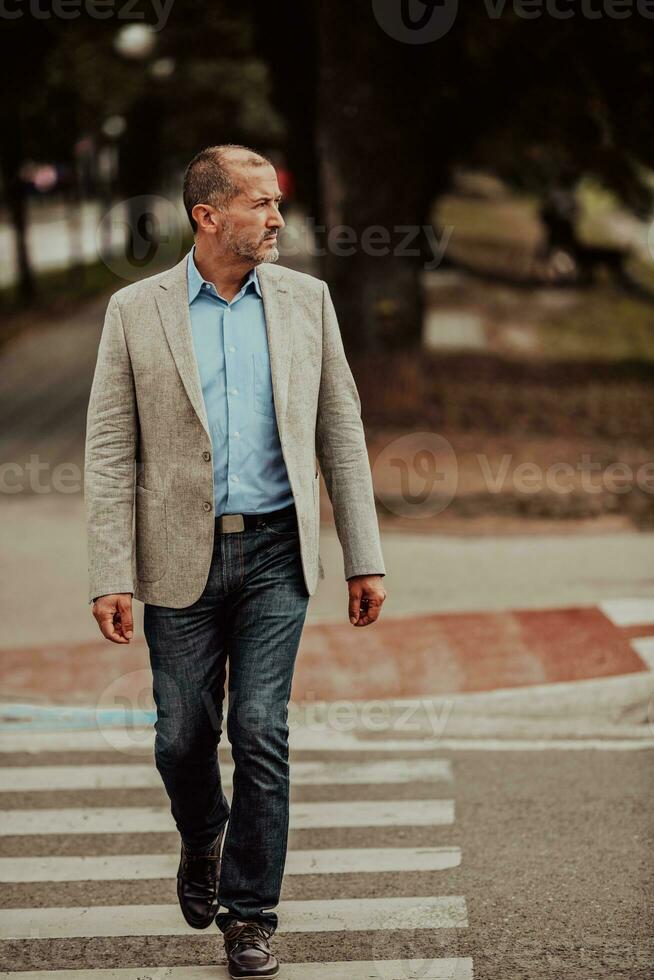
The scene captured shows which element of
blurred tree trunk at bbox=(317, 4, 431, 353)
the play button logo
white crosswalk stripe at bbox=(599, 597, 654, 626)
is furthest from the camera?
blurred tree trunk at bbox=(317, 4, 431, 353)

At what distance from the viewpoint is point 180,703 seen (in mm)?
4121

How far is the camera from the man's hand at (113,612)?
4059 millimetres

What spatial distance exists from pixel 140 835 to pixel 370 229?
11.0m

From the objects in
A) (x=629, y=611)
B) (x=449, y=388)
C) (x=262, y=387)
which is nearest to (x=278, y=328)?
(x=262, y=387)

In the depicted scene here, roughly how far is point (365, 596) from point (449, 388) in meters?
14.1

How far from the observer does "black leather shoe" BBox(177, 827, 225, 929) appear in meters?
4.35

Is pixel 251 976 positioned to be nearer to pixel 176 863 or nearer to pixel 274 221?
pixel 176 863

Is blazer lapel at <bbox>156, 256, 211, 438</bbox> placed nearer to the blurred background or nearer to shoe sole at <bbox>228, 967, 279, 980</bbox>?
shoe sole at <bbox>228, 967, 279, 980</bbox>

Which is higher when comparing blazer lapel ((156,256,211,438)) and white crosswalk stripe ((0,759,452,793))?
blazer lapel ((156,256,211,438))

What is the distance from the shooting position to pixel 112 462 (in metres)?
4.10

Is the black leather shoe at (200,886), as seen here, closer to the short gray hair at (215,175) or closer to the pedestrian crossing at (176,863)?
the pedestrian crossing at (176,863)

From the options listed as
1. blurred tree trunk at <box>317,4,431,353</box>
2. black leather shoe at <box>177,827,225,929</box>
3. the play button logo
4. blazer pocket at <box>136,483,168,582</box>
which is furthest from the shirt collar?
blurred tree trunk at <box>317,4,431,353</box>

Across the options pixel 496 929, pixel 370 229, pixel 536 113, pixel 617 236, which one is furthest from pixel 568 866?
pixel 617 236

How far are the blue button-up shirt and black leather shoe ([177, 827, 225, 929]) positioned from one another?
1.03 meters
